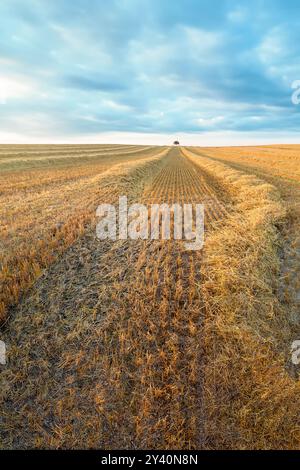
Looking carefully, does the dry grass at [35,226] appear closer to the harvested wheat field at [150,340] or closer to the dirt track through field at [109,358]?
the harvested wheat field at [150,340]

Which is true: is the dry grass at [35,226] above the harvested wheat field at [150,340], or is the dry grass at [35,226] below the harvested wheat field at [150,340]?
above

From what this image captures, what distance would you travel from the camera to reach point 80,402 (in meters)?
3.71

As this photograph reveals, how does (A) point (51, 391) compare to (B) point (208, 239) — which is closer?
(A) point (51, 391)

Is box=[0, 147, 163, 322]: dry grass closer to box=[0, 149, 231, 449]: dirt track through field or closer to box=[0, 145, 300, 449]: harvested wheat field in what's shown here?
box=[0, 145, 300, 449]: harvested wheat field

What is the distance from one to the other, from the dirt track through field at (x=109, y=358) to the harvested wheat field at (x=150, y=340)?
0.06 ft

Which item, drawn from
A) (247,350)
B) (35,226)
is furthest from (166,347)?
(35,226)

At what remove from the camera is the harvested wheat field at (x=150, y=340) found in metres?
3.42

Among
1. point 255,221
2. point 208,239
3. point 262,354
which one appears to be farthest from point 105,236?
point 262,354

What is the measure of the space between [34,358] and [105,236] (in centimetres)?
480

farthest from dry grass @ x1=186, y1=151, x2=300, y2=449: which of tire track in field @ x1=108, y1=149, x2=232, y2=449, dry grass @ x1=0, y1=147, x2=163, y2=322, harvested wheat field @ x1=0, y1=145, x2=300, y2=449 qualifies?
dry grass @ x1=0, y1=147, x2=163, y2=322

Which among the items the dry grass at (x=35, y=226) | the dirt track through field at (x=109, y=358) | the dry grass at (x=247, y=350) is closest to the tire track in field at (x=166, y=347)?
the dirt track through field at (x=109, y=358)

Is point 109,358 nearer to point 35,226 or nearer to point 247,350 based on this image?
point 247,350

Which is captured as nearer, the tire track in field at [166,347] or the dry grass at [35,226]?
the tire track in field at [166,347]
